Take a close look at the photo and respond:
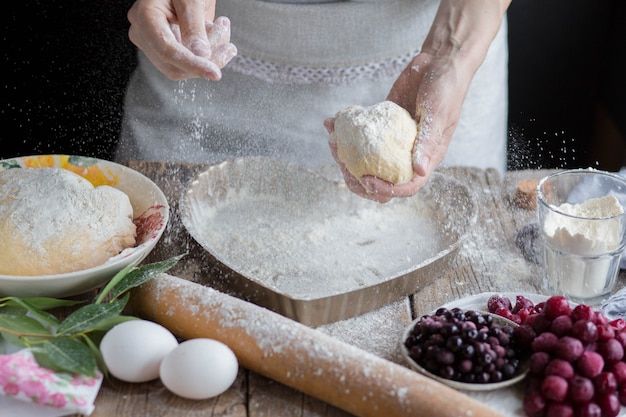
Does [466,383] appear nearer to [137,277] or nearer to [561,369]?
[561,369]

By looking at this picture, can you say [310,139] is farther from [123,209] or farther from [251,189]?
[123,209]

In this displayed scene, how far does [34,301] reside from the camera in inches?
48.0

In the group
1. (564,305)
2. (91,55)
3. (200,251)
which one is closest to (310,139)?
(200,251)

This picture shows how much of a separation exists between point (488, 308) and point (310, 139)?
2.59 ft

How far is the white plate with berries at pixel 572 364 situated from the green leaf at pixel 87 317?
0.55 m

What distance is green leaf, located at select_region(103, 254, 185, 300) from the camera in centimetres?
124

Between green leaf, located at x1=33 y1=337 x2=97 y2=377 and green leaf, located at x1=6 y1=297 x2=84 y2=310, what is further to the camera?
green leaf, located at x1=6 y1=297 x2=84 y2=310

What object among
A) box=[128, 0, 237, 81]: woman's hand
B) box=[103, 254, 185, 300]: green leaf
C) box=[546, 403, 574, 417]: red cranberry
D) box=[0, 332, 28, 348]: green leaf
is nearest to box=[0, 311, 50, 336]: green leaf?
box=[0, 332, 28, 348]: green leaf

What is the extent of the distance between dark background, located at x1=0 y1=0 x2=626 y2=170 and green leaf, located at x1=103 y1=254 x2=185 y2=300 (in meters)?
1.48

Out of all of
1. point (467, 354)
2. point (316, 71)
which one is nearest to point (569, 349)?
point (467, 354)

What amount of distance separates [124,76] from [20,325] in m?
1.67

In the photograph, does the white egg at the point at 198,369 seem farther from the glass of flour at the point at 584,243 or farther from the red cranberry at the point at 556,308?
the glass of flour at the point at 584,243

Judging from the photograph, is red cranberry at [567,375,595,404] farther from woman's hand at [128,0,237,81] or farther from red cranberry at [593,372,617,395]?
woman's hand at [128,0,237,81]

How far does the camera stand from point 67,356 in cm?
112
